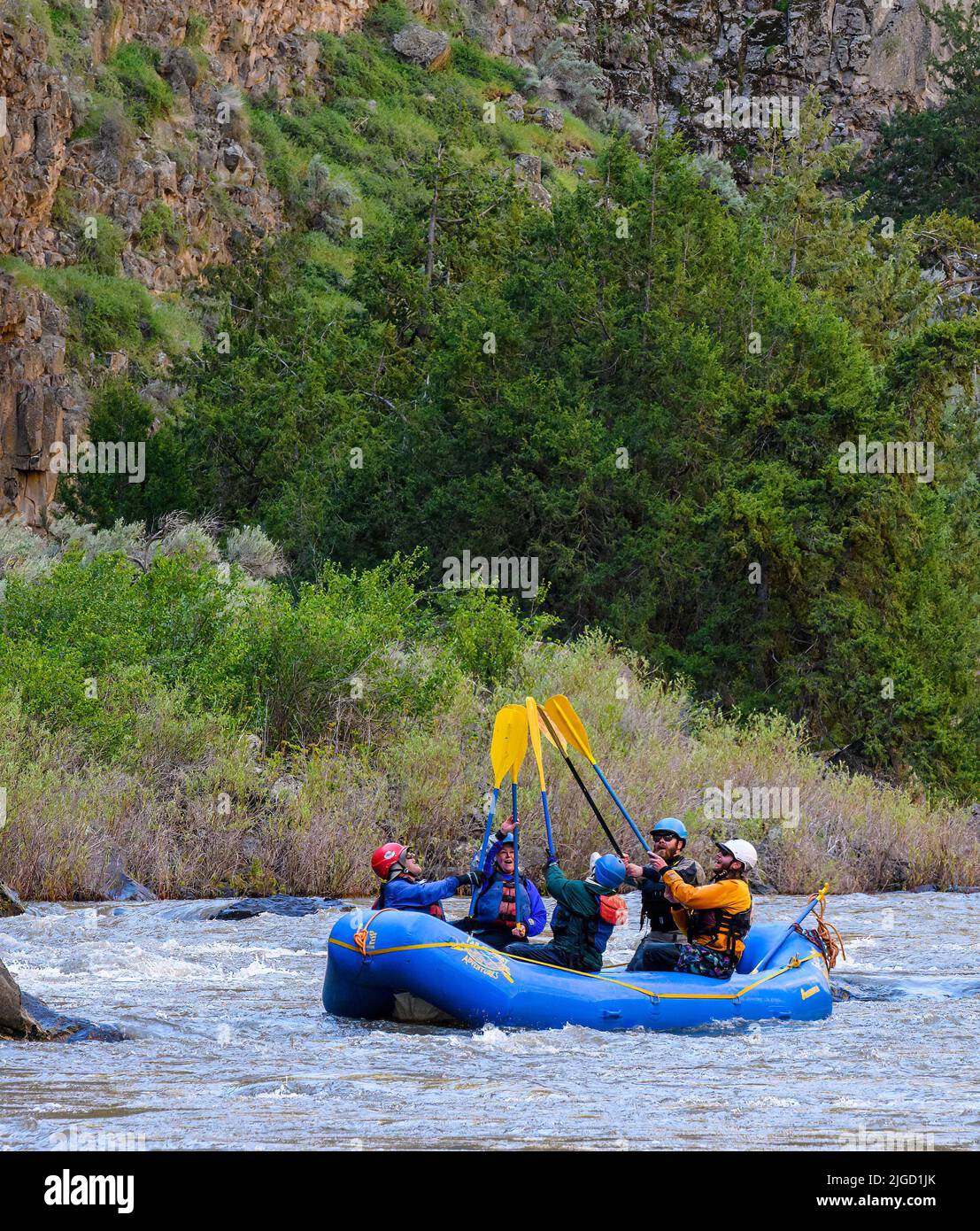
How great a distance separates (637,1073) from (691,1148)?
6.19 ft

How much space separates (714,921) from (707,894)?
34cm

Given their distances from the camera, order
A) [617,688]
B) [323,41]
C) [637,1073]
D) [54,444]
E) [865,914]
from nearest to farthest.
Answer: [637,1073] < [865,914] < [617,688] < [54,444] < [323,41]

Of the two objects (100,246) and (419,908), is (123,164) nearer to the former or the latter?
(100,246)

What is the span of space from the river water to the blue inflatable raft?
5.0 inches

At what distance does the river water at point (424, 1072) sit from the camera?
26.0 feet

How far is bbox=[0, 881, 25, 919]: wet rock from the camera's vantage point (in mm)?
14930

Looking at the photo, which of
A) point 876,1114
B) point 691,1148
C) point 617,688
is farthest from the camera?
point 617,688

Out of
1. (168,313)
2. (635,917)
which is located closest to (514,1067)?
(635,917)

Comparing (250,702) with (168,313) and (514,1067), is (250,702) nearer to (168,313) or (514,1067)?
(514,1067)

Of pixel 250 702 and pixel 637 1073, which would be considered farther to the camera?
pixel 250 702

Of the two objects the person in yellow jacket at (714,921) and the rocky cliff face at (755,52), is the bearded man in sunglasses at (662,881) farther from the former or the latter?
the rocky cliff face at (755,52)

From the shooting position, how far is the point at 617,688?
894 inches

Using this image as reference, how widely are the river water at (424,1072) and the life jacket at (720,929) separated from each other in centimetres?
60
